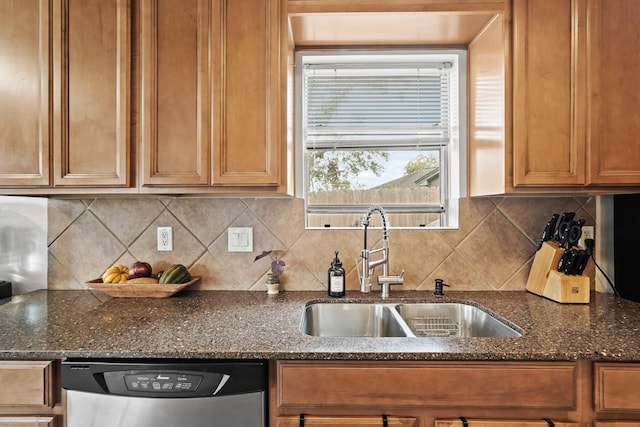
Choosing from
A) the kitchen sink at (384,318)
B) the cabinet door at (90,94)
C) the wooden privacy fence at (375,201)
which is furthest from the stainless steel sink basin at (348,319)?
the cabinet door at (90,94)

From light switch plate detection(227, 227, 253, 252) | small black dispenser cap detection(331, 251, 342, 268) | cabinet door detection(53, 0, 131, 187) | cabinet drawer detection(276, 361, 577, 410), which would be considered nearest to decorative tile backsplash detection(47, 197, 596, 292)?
light switch plate detection(227, 227, 253, 252)

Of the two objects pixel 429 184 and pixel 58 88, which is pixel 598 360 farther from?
pixel 58 88

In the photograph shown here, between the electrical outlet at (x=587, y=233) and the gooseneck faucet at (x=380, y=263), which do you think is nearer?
the gooseneck faucet at (x=380, y=263)

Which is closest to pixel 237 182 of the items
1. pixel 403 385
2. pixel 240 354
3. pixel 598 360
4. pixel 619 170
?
pixel 240 354

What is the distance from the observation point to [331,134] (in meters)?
1.95

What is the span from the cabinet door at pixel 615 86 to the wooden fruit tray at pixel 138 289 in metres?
1.85

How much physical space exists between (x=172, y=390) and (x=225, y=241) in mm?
869

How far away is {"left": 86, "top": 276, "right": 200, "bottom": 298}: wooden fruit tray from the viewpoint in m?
1.62

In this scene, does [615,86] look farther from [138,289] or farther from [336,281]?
[138,289]

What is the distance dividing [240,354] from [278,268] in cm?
69

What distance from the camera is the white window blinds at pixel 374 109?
1.94 meters

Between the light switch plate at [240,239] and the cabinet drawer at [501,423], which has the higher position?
the light switch plate at [240,239]

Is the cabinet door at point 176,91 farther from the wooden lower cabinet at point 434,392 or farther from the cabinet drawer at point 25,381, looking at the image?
the wooden lower cabinet at point 434,392

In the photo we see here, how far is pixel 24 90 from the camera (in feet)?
4.79
